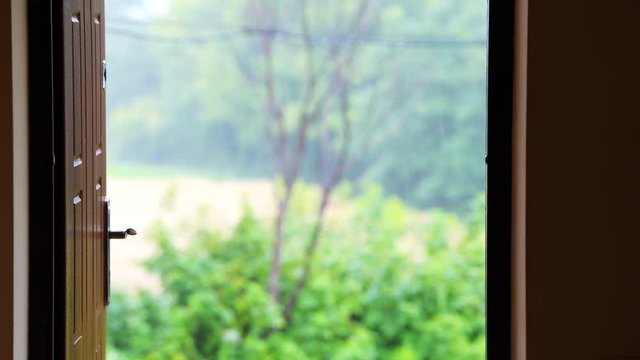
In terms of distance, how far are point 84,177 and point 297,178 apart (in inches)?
178

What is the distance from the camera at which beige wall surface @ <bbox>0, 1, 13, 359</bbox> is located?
223 cm

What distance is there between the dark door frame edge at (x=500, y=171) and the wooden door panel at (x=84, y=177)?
1.13m

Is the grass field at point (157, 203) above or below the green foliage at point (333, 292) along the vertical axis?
above

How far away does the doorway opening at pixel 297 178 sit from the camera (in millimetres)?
7043

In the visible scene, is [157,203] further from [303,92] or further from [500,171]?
[500,171]

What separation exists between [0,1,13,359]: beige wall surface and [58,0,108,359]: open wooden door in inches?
7.7

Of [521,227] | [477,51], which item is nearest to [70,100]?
[521,227]

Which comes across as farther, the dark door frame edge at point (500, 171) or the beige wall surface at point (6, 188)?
the dark door frame edge at point (500, 171)

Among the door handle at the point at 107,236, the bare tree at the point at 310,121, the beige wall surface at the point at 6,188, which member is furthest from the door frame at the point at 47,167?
the bare tree at the point at 310,121

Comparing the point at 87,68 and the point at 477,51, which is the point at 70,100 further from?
the point at 477,51

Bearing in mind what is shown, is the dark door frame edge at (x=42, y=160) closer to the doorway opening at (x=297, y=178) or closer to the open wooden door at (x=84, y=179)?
the open wooden door at (x=84, y=179)
